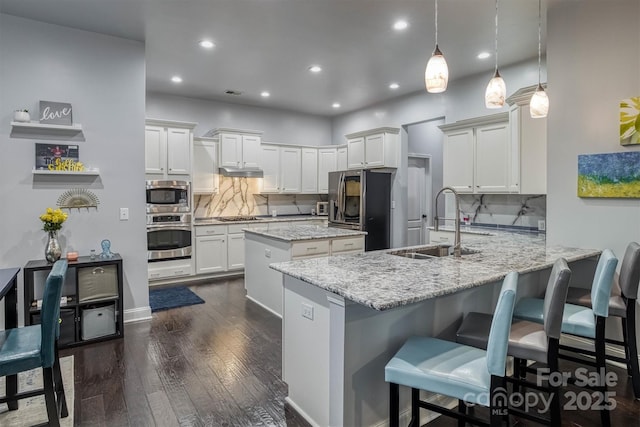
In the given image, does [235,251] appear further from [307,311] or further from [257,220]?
[307,311]

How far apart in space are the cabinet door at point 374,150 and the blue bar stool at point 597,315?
4134 millimetres

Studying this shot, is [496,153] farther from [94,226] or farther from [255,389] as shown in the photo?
[94,226]

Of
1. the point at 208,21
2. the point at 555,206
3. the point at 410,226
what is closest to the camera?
the point at 555,206

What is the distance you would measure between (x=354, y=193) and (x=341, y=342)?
4502 millimetres

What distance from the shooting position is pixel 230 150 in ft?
20.3

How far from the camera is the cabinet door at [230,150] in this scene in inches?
240

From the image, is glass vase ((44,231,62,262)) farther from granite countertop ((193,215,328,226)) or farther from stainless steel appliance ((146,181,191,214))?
granite countertop ((193,215,328,226))

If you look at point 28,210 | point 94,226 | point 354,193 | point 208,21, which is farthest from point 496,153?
point 28,210

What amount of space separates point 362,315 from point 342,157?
552 centimetres

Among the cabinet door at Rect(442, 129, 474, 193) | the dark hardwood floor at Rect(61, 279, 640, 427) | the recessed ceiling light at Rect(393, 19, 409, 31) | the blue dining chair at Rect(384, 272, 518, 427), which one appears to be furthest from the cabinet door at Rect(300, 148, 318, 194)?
the blue dining chair at Rect(384, 272, 518, 427)

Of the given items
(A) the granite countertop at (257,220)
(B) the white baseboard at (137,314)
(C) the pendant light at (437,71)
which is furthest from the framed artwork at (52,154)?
(C) the pendant light at (437,71)

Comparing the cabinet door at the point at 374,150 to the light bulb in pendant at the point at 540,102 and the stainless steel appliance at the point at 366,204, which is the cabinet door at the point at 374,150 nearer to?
the stainless steel appliance at the point at 366,204

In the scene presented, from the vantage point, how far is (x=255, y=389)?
8.27ft

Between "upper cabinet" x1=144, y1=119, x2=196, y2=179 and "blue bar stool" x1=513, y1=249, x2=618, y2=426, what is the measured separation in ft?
15.7
